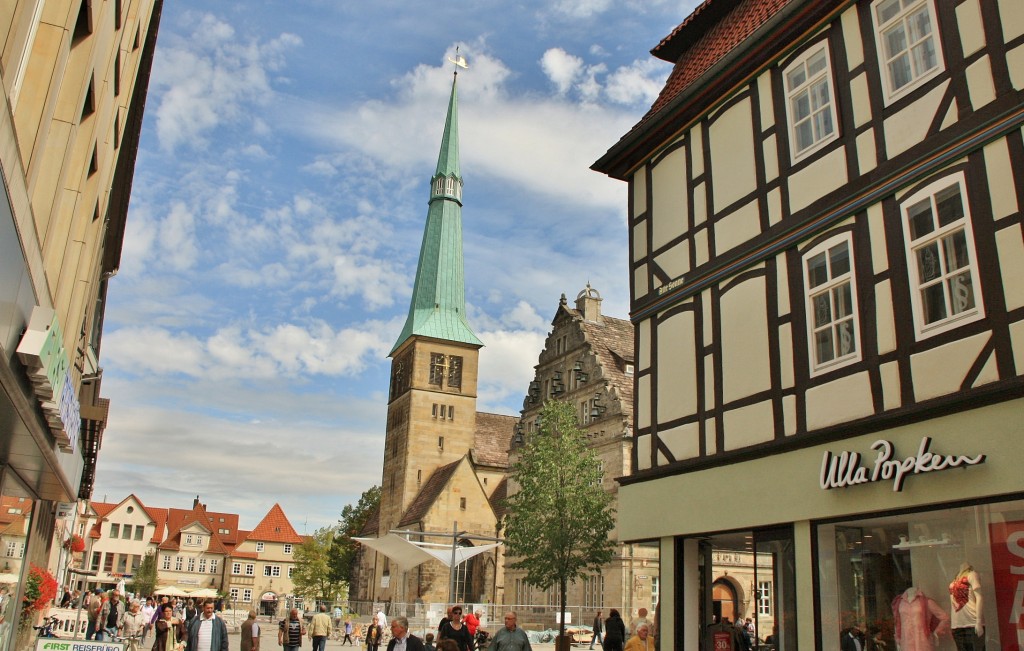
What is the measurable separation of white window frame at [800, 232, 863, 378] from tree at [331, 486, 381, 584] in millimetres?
69245

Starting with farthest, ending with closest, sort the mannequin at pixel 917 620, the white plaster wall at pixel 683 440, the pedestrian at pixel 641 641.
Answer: the white plaster wall at pixel 683 440, the pedestrian at pixel 641 641, the mannequin at pixel 917 620

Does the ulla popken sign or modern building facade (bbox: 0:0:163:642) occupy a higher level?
modern building facade (bbox: 0:0:163:642)

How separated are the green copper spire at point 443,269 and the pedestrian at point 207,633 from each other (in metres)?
59.1

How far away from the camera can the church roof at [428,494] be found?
205 feet

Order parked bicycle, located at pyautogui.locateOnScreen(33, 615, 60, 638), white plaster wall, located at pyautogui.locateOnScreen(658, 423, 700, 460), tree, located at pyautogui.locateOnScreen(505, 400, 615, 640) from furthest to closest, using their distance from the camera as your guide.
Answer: tree, located at pyautogui.locateOnScreen(505, 400, 615, 640), parked bicycle, located at pyautogui.locateOnScreen(33, 615, 60, 638), white plaster wall, located at pyautogui.locateOnScreen(658, 423, 700, 460)

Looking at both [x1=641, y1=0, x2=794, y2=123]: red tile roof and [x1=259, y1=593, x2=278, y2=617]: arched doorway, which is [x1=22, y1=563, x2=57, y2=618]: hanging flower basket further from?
[x1=259, y1=593, x2=278, y2=617]: arched doorway

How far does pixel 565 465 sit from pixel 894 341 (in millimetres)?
20416

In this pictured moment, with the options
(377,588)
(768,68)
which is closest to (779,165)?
(768,68)

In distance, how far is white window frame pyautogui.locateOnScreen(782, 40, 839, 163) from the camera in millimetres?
11984

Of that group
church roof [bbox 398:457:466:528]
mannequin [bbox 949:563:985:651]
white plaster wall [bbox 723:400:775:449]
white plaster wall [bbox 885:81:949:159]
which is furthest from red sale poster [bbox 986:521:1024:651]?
church roof [bbox 398:457:466:528]

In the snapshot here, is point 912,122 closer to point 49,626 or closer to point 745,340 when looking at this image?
point 745,340

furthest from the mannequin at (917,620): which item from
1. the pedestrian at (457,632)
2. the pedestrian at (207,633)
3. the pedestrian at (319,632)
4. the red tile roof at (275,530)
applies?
the red tile roof at (275,530)

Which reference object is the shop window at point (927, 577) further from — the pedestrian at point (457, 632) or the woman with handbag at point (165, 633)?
the woman with handbag at point (165, 633)

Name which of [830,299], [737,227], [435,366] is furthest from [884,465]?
[435,366]
